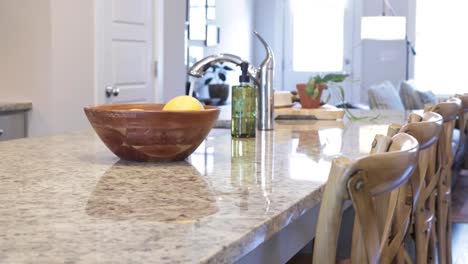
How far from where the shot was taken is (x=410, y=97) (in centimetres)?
761

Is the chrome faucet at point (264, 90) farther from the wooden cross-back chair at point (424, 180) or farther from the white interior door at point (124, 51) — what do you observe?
the white interior door at point (124, 51)

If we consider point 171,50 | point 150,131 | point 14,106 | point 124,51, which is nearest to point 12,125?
point 14,106

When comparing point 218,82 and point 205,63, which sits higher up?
point 205,63

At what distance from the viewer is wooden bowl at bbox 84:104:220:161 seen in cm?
151

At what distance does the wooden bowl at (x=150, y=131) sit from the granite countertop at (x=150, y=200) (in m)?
0.04

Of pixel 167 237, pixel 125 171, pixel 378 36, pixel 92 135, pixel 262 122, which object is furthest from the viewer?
pixel 378 36

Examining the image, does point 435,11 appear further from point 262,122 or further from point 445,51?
point 262,122

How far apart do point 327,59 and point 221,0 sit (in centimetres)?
201

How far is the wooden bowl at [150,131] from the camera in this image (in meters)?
1.51

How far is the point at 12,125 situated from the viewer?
3.72 metres

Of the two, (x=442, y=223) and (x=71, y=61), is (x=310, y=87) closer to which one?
(x=442, y=223)

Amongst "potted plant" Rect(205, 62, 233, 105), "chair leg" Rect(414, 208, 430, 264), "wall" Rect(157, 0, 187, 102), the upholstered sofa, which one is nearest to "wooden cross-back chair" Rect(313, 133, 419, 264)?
"chair leg" Rect(414, 208, 430, 264)

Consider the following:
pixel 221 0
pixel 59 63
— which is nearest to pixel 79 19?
pixel 59 63

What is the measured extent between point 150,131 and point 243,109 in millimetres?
768
